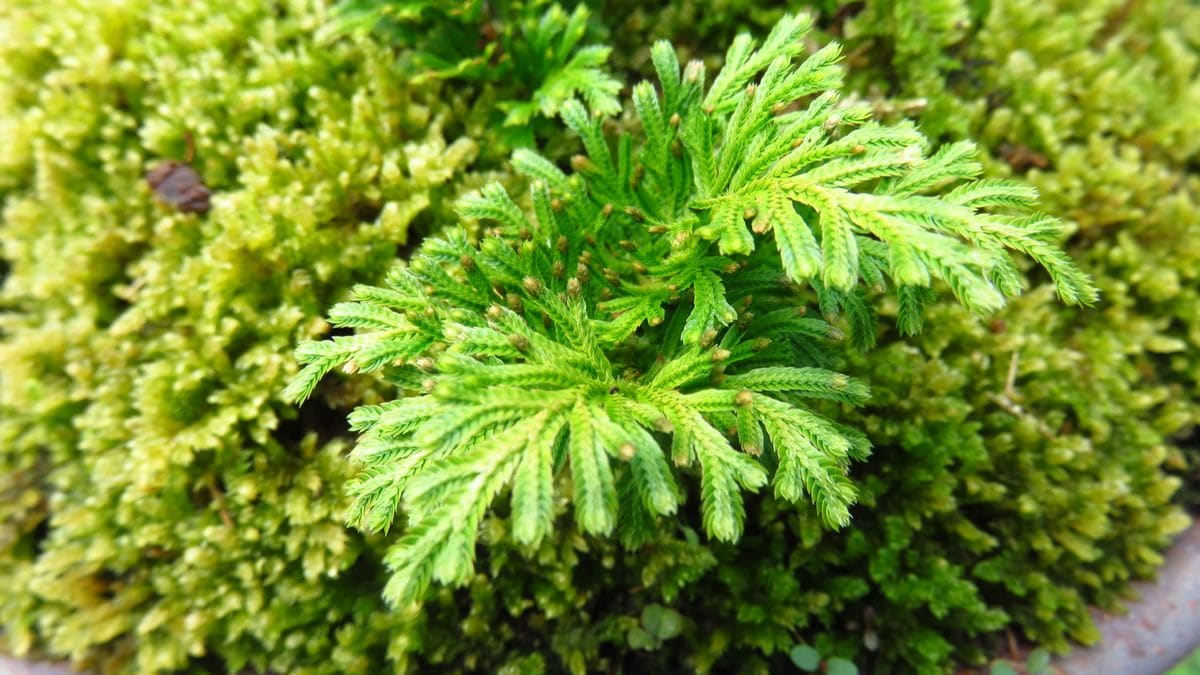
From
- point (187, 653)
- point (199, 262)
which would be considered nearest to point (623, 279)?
point (199, 262)

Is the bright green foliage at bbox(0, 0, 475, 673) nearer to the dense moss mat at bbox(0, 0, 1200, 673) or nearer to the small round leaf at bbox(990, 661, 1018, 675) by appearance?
the dense moss mat at bbox(0, 0, 1200, 673)

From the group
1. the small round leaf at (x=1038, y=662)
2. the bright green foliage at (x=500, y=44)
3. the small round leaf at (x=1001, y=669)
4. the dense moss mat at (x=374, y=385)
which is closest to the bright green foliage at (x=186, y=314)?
the dense moss mat at (x=374, y=385)

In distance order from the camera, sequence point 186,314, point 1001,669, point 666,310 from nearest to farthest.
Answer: point 666,310
point 1001,669
point 186,314

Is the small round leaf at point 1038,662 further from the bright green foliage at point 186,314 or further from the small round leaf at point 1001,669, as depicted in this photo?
the bright green foliage at point 186,314

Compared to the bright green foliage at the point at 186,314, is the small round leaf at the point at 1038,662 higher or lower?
lower

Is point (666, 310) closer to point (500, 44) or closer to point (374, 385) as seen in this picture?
point (374, 385)

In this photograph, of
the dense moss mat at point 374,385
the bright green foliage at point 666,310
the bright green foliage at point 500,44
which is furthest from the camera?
the bright green foliage at point 500,44

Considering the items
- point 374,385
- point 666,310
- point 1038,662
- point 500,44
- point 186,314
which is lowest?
point 1038,662

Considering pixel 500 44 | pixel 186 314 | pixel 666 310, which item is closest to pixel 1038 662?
pixel 666 310
